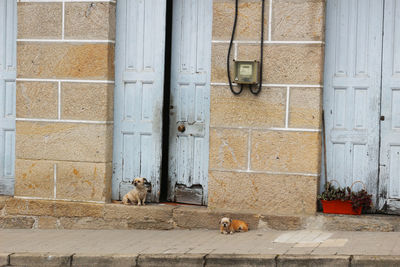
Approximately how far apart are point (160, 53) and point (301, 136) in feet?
7.03

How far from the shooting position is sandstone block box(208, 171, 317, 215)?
8.86 m

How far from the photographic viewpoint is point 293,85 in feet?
29.0

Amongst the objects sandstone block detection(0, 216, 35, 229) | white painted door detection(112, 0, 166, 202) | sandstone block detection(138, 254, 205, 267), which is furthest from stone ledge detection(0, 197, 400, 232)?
sandstone block detection(138, 254, 205, 267)

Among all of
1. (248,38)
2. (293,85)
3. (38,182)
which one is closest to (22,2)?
(38,182)

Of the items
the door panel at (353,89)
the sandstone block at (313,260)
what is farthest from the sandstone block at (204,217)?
the sandstone block at (313,260)

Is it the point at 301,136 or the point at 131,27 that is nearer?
the point at 301,136

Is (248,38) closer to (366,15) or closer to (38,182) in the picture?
(366,15)

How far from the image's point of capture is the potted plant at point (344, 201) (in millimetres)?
8742

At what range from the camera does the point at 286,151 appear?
8898mm

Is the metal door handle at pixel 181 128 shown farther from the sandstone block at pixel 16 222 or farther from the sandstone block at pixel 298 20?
the sandstone block at pixel 16 222

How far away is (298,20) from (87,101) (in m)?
2.92

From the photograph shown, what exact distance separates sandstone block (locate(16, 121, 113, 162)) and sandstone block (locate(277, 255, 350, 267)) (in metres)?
3.17

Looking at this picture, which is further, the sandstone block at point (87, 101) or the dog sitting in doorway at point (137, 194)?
the sandstone block at point (87, 101)

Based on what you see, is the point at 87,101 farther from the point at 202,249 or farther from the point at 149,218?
the point at 202,249
